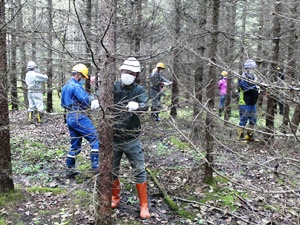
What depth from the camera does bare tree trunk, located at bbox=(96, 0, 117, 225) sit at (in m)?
3.60

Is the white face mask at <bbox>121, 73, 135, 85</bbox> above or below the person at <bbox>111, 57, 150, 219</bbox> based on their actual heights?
above

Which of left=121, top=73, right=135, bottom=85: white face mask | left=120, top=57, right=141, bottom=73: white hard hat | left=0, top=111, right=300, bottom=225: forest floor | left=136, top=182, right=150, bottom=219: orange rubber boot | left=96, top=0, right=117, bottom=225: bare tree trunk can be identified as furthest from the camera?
left=136, top=182, right=150, bottom=219: orange rubber boot

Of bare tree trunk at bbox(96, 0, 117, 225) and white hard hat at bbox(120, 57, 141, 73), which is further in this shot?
white hard hat at bbox(120, 57, 141, 73)

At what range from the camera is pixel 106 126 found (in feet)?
11.9

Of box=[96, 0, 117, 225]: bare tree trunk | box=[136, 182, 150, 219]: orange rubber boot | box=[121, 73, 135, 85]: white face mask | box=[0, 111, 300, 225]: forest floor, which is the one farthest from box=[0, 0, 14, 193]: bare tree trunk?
box=[136, 182, 150, 219]: orange rubber boot

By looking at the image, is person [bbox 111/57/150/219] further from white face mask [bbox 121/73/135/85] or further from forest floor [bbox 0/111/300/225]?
forest floor [bbox 0/111/300/225]

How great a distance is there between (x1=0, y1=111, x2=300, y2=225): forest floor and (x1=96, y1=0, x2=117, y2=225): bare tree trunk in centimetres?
20

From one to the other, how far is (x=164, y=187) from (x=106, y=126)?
101 inches

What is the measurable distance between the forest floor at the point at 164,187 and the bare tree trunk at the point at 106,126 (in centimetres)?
20

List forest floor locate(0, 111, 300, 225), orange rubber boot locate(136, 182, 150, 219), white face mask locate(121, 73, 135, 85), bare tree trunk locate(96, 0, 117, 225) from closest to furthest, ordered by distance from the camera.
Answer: bare tree trunk locate(96, 0, 117, 225) → forest floor locate(0, 111, 300, 225) → white face mask locate(121, 73, 135, 85) → orange rubber boot locate(136, 182, 150, 219)

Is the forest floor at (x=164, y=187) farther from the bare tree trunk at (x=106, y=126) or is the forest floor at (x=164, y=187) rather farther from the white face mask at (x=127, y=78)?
the white face mask at (x=127, y=78)

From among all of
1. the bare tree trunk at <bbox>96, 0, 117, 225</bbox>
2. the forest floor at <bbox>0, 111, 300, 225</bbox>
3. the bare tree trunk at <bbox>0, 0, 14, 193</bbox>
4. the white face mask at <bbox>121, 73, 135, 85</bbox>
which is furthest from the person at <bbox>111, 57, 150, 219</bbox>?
the bare tree trunk at <bbox>0, 0, 14, 193</bbox>

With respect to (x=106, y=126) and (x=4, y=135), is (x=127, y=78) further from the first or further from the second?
(x=4, y=135)

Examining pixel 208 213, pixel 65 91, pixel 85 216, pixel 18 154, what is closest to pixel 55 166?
pixel 18 154
